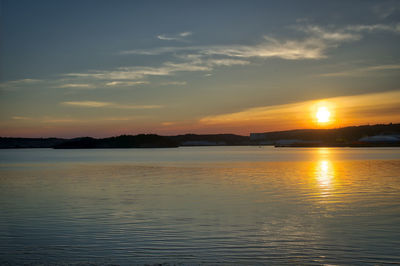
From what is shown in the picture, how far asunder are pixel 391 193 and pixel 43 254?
22811 millimetres

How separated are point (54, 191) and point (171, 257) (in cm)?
2111

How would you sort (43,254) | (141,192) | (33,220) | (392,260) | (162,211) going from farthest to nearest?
1. (141,192)
2. (162,211)
3. (33,220)
4. (43,254)
5. (392,260)

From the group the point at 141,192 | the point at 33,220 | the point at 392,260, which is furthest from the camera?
the point at 141,192

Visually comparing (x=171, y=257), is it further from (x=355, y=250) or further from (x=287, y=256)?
(x=355, y=250)

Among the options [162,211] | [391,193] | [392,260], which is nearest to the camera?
[392,260]

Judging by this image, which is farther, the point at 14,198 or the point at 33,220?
the point at 14,198

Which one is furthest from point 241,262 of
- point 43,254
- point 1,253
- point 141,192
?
point 141,192

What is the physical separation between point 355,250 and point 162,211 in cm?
1060

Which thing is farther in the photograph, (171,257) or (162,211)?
(162,211)

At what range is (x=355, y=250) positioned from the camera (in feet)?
43.0

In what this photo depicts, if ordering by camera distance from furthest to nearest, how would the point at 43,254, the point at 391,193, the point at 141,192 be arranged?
the point at 141,192
the point at 391,193
the point at 43,254

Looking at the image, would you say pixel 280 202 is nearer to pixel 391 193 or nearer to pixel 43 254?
pixel 391 193

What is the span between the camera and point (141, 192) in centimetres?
2977

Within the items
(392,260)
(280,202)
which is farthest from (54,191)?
(392,260)
